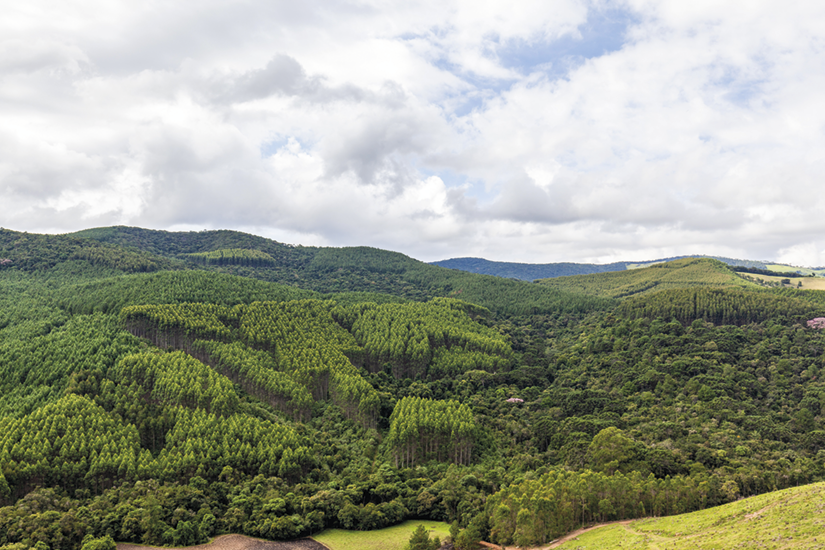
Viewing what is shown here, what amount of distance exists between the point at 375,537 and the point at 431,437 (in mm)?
40307

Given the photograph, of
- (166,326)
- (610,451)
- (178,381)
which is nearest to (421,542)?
(610,451)

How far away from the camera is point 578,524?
289 feet

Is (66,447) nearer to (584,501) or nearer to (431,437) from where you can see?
(431,437)

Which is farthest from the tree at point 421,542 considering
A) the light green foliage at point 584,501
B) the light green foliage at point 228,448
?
the light green foliage at point 228,448

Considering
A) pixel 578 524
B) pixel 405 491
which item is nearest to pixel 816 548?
pixel 578 524

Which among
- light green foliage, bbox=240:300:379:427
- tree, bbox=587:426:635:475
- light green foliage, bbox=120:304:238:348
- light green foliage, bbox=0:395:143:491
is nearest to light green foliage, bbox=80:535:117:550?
light green foliage, bbox=0:395:143:491

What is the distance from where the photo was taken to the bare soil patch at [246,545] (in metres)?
81.9

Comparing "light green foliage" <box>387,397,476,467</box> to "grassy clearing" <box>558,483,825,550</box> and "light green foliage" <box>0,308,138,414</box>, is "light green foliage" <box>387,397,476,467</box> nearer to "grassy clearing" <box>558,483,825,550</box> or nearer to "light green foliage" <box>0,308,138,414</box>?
"grassy clearing" <box>558,483,825,550</box>

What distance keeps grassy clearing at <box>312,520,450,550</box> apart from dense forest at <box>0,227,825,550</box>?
2.13 meters

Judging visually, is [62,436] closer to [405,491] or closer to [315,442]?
[315,442]

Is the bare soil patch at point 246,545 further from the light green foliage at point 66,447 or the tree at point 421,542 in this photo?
the light green foliage at point 66,447

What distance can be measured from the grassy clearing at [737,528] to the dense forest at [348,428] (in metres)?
6.85

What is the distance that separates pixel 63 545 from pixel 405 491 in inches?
2289

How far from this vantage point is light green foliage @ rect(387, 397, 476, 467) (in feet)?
412
